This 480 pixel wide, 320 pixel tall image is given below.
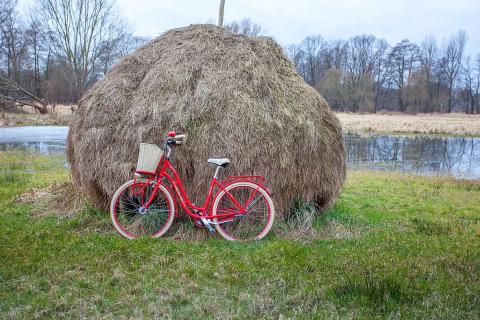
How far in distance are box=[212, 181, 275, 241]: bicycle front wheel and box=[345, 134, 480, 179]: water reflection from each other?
971 cm

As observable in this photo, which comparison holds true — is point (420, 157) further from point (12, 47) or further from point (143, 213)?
point (12, 47)

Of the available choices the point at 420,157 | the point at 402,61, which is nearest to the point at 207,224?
the point at 420,157

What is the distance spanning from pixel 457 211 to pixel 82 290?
22.2ft

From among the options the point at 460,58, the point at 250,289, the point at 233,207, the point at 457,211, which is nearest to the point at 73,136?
the point at 233,207

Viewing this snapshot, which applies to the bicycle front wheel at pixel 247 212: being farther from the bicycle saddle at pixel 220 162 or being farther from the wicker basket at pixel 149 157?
the wicker basket at pixel 149 157

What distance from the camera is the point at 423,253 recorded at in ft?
18.0

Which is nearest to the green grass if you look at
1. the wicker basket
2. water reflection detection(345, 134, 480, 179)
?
the wicker basket

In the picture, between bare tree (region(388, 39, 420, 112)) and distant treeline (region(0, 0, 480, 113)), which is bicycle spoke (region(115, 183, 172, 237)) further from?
bare tree (region(388, 39, 420, 112))

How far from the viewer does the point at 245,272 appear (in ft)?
15.5

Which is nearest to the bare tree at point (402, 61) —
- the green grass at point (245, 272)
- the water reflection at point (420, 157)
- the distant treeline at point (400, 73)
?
the distant treeline at point (400, 73)

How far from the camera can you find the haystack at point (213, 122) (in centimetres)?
623

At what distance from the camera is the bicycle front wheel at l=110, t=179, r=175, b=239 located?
5895 mm

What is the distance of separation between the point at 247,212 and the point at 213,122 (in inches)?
54.4

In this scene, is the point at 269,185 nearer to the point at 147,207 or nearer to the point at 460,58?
the point at 147,207
